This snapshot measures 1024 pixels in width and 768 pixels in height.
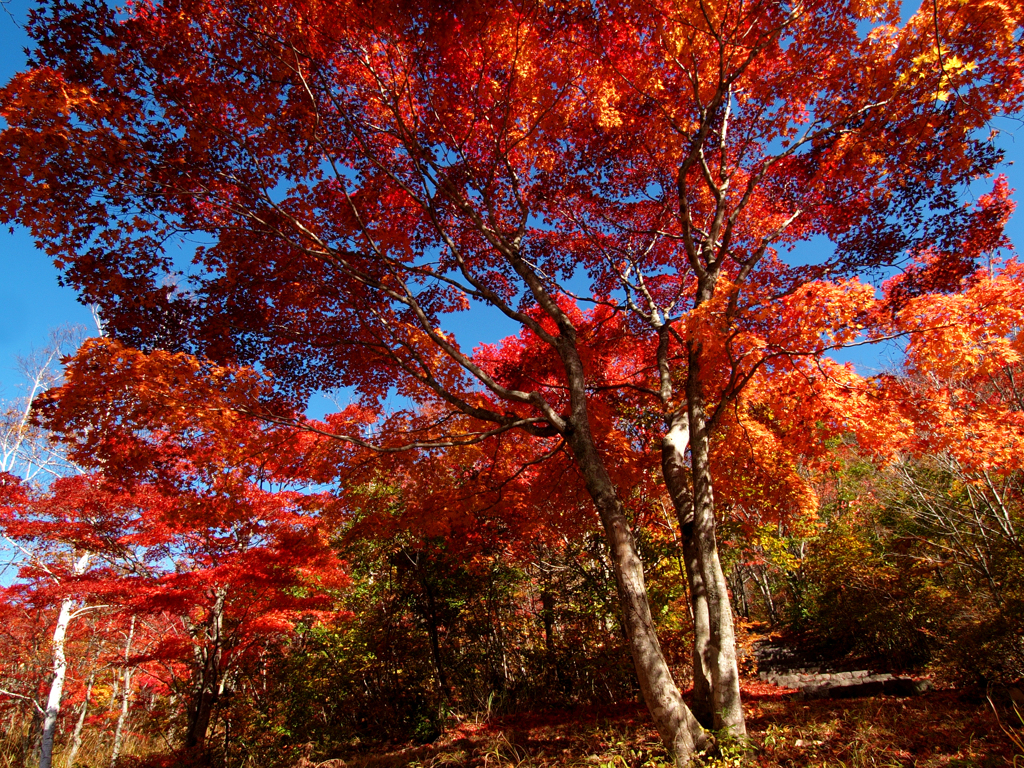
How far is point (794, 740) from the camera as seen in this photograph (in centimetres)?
387

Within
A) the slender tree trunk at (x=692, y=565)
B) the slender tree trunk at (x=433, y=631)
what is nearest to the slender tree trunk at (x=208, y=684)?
the slender tree trunk at (x=433, y=631)

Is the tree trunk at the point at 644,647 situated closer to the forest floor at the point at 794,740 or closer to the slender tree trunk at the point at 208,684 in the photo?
the forest floor at the point at 794,740

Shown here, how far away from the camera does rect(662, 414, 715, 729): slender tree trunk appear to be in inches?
169

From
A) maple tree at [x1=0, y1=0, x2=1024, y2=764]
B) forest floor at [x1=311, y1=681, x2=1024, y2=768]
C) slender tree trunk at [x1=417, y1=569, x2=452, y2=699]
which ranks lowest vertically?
forest floor at [x1=311, y1=681, x2=1024, y2=768]

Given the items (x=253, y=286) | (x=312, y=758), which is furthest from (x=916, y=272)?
(x=312, y=758)

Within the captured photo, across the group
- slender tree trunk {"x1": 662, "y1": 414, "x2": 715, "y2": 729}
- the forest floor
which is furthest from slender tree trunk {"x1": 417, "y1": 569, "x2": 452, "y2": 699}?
slender tree trunk {"x1": 662, "y1": 414, "x2": 715, "y2": 729}

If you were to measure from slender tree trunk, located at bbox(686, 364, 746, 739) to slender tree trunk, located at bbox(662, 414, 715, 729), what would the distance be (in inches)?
3.6

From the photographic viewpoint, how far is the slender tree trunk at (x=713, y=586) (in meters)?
3.90

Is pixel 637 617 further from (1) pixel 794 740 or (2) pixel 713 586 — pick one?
(1) pixel 794 740

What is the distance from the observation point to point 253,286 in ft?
18.2

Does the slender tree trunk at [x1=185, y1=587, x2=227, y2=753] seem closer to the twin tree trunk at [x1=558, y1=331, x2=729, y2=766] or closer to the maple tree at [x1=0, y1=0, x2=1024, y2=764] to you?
the maple tree at [x1=0, y1=0, x2=1024, y2=764]

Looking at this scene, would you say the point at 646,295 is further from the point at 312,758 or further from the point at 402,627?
the point at 312,758

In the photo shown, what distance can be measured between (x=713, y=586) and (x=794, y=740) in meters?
1.32

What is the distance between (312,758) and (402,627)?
2.35 meters
